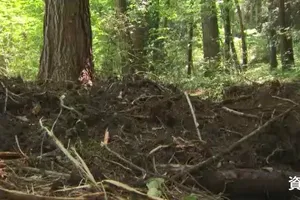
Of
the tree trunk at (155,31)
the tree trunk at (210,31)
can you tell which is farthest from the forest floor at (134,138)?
the tree trunk at (155,31)

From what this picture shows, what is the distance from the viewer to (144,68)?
9.86 metres

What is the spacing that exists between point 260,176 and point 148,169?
868mm

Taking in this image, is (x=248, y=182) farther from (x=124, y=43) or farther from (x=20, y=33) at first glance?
(x=20, y=33)

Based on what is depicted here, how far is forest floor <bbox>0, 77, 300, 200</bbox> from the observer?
2.96 metres

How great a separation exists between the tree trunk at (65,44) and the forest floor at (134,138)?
0.52 m

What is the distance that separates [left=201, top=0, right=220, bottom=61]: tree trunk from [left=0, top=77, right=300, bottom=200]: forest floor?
7636 mm

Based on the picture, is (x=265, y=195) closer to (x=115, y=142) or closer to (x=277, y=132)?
(x=277, y=132)

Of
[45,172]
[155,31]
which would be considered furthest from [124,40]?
[45,172]

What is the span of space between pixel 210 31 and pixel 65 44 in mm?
8153

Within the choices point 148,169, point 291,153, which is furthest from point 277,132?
point 148,169

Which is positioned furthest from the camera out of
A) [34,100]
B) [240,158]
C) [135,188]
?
[34,100]

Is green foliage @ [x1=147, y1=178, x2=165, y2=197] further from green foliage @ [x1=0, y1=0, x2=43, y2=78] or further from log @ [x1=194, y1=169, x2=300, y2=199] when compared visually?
green foliage @ [x1=0, y1=0, x2=43, y2=78]

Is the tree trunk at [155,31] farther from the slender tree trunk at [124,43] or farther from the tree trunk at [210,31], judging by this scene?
the slender tree trunk at [124,43]

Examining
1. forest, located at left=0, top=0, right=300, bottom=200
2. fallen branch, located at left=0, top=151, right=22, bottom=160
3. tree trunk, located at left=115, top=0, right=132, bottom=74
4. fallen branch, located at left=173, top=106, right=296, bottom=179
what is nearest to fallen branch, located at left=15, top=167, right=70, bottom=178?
forest, located at left=0, top=0, right=300, bottom=200
